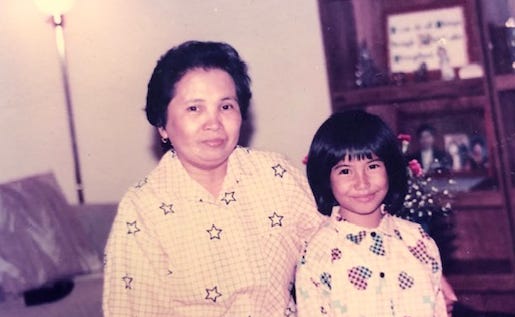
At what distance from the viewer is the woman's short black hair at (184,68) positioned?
64.7 inches

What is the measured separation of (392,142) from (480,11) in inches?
40.9

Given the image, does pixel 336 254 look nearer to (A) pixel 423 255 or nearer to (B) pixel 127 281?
(A) pixel 423 255

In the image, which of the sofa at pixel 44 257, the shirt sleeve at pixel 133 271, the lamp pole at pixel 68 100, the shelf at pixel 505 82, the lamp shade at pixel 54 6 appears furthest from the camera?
the lamp pole at pixel 68 100

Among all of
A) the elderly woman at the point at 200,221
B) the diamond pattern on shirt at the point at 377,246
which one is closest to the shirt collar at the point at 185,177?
the elderly woman at the point at 200,221

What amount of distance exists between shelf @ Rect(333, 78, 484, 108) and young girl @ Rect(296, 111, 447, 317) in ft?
3.29

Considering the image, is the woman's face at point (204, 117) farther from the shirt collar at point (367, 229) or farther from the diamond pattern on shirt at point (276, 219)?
the shirt collar at point (367, 229)

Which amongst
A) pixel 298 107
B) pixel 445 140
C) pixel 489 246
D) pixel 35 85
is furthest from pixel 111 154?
pixel 489 246

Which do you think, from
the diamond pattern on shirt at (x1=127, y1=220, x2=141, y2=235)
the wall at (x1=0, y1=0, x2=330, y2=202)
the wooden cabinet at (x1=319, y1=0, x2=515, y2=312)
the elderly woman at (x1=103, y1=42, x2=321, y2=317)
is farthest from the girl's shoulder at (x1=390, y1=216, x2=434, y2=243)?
the wall at (x1=0, y1=0, x2=330, y2=202)

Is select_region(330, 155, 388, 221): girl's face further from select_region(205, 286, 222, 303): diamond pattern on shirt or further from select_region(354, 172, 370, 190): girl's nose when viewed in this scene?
select_region(205, 286, 222, 303): diamond pattern on shirt

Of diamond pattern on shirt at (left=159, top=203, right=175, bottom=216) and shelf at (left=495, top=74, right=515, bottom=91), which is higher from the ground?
shelf at (left=495, top=74, right=515, bottom=91)

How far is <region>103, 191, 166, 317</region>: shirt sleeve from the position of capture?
5.20 ft

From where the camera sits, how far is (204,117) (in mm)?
1617

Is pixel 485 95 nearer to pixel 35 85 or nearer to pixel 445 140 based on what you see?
pixel 445 140

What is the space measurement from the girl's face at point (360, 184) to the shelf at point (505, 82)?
1.07m
